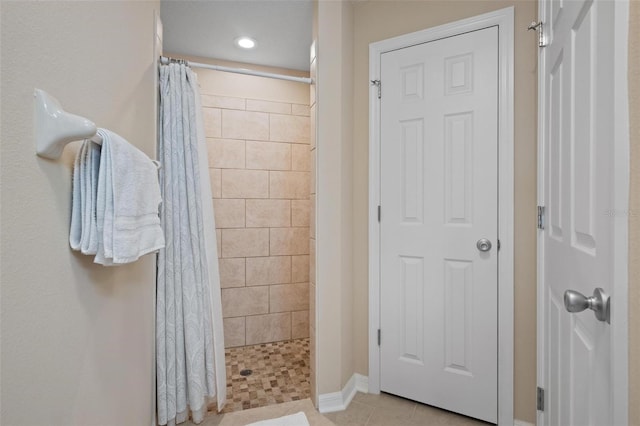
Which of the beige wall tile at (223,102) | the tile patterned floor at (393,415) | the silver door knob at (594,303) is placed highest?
the beige wall tile at (223,102)

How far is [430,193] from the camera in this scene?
5.97 ft

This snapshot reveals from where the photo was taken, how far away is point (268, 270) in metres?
2.84

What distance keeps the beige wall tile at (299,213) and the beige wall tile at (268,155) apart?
34 cm

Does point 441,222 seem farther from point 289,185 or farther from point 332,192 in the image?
point 289,185

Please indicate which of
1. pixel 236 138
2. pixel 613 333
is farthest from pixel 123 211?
pixel 236 138

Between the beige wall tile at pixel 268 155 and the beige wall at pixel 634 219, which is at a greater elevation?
the beige wall tile at pixel 268 155

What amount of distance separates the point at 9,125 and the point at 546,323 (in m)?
1.74

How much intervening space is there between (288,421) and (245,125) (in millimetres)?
2223

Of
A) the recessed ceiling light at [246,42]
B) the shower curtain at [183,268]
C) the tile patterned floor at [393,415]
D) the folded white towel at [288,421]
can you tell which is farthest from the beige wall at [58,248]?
the recessed ceiling light at [246,42]

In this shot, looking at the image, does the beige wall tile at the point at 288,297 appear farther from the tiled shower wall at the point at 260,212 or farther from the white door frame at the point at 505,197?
the white door frame at the point at 505,197

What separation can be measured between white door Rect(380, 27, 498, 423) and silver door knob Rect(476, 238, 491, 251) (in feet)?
0.07

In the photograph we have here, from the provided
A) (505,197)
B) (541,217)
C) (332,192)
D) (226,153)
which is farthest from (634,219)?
(226,153)

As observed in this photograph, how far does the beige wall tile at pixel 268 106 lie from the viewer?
A: 2.77 m

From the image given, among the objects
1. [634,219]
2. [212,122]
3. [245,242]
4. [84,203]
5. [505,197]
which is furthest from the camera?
[245,242]
